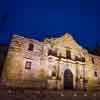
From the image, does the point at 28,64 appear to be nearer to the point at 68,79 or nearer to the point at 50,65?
the point at 50,65

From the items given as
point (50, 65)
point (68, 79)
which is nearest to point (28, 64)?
point (50, 65)

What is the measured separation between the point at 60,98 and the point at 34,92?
3.47 meters

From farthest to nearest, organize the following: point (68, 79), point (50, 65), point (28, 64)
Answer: point (68, 79) < point (50, 65) < point (28, 64)

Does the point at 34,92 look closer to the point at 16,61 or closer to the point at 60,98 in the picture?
the point at 60,98

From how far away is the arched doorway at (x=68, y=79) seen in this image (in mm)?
25156

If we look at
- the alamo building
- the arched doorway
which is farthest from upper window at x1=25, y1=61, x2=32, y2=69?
the arched doorway

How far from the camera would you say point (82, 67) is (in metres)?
27.6

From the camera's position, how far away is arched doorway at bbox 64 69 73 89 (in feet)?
82.5

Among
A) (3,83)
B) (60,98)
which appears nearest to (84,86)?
(60,98)

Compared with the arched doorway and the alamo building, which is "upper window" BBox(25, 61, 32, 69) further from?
the arched doorway

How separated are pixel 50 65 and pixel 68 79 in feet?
14.2

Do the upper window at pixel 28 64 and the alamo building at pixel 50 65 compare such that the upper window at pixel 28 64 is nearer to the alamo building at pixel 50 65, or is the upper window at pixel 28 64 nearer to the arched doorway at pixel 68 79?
the alamo building at pixel 50 65

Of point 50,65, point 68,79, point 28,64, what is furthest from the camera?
point 68,79

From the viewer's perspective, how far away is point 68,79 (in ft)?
84.3
